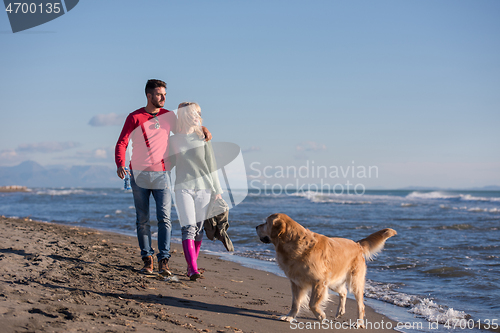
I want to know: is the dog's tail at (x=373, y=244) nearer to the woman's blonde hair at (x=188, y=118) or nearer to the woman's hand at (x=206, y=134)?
the woman's hand at (x=206, y=134)

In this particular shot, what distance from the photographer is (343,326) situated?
3631 mm

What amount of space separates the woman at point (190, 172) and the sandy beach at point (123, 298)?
54 cm

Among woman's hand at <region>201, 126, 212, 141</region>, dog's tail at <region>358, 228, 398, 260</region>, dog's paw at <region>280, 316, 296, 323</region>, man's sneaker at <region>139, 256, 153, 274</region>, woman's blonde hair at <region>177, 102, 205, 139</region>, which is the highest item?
woman's blonde hair at <region>177, 102, 205, 139</region>

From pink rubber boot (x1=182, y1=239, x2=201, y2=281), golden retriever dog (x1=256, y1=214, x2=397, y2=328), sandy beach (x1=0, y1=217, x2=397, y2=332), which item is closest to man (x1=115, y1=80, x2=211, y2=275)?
pink rubber boot (x1=182, y1=239, x2=201, y2=281)

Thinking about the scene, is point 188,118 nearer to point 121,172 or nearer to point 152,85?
point 152,85

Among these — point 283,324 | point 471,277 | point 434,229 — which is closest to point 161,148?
point 283,324

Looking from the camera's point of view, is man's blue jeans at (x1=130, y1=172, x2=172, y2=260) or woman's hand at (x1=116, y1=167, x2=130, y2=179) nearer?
woman's hand at (x1=116, y1=167, x2=130, y2=179)

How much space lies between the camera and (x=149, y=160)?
439 cm

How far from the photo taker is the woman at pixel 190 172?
442cm

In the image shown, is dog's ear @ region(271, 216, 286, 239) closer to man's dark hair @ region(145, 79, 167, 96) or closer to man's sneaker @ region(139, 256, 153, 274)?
man's sneaker @ region(139, 256, 153, 274)

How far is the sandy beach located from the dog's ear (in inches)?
33.5

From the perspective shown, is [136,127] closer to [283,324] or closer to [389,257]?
[283,324]

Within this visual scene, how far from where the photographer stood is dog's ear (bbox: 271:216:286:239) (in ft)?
12.0

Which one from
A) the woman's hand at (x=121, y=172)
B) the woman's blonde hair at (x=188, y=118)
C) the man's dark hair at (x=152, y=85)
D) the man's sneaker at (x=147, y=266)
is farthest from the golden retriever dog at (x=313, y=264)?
the man's dark hair at (x=152, y=85)
